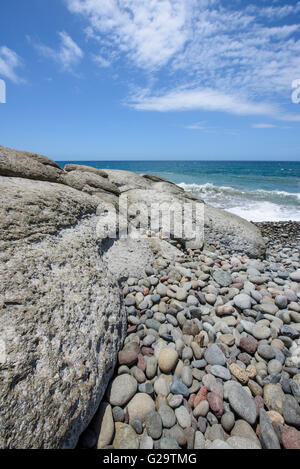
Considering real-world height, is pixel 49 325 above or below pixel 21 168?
below

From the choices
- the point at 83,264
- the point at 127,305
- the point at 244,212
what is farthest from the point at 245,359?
the point at 244,212

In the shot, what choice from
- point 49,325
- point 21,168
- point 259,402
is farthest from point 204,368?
point 21,168

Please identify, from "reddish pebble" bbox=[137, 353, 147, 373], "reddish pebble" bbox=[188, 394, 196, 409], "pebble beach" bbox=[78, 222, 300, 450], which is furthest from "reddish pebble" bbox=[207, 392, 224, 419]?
"reddish pebble" bbox=[137, 353, 147, 373]

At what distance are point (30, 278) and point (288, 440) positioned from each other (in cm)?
230

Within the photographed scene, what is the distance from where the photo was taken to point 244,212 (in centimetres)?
1229

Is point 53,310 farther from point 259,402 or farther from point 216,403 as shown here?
point 259,402

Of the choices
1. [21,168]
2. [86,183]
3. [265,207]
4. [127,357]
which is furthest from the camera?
[265,207]

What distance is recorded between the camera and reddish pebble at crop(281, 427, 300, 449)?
1485 mm

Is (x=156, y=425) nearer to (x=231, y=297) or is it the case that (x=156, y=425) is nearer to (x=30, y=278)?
(x=30, y=278)

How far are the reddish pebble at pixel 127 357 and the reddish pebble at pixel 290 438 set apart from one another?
1241 millimetres

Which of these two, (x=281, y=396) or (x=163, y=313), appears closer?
(x=281, y=396)

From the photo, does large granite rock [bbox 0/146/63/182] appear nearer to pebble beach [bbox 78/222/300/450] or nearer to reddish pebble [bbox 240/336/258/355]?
pebble beach [bbox 78/222/300/450]

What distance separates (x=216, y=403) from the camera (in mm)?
1721

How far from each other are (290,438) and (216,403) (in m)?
0.52
